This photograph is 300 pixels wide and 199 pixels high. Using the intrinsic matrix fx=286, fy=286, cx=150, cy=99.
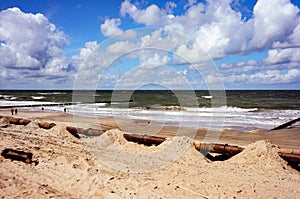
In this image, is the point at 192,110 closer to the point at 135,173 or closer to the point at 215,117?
the point at 215,117

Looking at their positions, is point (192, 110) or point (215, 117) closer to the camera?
point (215, 117)

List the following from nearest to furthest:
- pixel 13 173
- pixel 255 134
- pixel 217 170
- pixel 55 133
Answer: pixel 13 173 → pixel 217 170 → pixel 55 133 → pixel 255 134

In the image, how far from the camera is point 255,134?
19.4m

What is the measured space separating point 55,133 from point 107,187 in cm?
818

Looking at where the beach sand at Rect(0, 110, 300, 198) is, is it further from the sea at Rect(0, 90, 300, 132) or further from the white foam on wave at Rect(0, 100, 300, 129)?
the white foam on wave at Rect(0, 100, 300, 129)

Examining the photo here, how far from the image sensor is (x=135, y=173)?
28.0 feet

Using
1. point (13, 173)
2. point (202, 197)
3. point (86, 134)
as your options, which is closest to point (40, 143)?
point (86, 134)

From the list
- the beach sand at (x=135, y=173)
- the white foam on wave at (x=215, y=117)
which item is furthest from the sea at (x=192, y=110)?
the beach sand at (x=135, y=173)

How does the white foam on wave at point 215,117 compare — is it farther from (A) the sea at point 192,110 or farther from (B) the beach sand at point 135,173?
(B) the beach sand at point 135,173

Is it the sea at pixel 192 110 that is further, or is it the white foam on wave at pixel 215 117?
the sea at pixel 192 110

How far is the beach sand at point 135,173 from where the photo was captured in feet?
22.7

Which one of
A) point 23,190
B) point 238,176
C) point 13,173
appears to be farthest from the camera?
point 238,176

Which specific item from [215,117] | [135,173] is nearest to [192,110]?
[215,117]

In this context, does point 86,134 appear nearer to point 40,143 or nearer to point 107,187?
point 40,143
